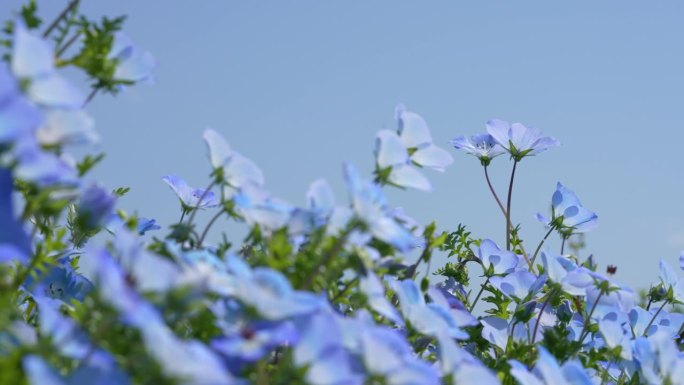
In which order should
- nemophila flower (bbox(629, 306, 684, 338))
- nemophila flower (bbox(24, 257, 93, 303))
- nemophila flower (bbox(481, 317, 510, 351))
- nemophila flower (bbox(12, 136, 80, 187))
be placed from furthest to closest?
nemophila flower (bbox(629, 306, 684, 338))
nemophila flower (bbox(481, 317, 510, 351))
nemophila flower (bbox(24, 257, 93, 303))
nemophila flower (bbox(12, 136, 80, 187))

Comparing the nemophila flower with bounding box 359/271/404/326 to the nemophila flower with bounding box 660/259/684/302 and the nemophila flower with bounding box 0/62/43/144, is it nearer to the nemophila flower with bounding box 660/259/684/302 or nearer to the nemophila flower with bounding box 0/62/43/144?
the nemophila flower with bounding box 0/62/43/144

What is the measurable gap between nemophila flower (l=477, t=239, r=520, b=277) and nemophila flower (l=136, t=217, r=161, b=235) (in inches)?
42.7

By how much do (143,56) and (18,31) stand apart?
1.15ft

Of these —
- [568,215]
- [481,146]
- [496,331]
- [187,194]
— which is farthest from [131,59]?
[481,146]

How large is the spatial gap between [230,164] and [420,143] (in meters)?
0.45

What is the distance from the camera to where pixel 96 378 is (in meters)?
1.24

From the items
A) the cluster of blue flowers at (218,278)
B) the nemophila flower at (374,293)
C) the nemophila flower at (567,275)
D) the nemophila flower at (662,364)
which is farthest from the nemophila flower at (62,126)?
the nemophila flower at (567,275)

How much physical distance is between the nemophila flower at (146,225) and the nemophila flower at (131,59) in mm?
1016

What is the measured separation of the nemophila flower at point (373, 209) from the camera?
1608 millimetres

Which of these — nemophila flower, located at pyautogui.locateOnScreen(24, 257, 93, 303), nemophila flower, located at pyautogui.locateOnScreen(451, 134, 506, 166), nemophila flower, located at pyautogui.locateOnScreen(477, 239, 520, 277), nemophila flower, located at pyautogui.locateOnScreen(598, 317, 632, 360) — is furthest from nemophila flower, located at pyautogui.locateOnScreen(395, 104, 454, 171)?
nemophila flower, located at pyautogui.locateOnScreen(451, 134, 506, 166)

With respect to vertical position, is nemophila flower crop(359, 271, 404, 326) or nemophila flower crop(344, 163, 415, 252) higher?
nemophila flower crop(344, 163, 415, 252)

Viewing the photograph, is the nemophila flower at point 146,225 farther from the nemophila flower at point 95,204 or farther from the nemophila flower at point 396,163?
the nemophila flower at point 396,163

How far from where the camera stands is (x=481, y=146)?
3.60m

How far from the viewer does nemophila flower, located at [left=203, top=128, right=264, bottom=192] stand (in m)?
1.80
